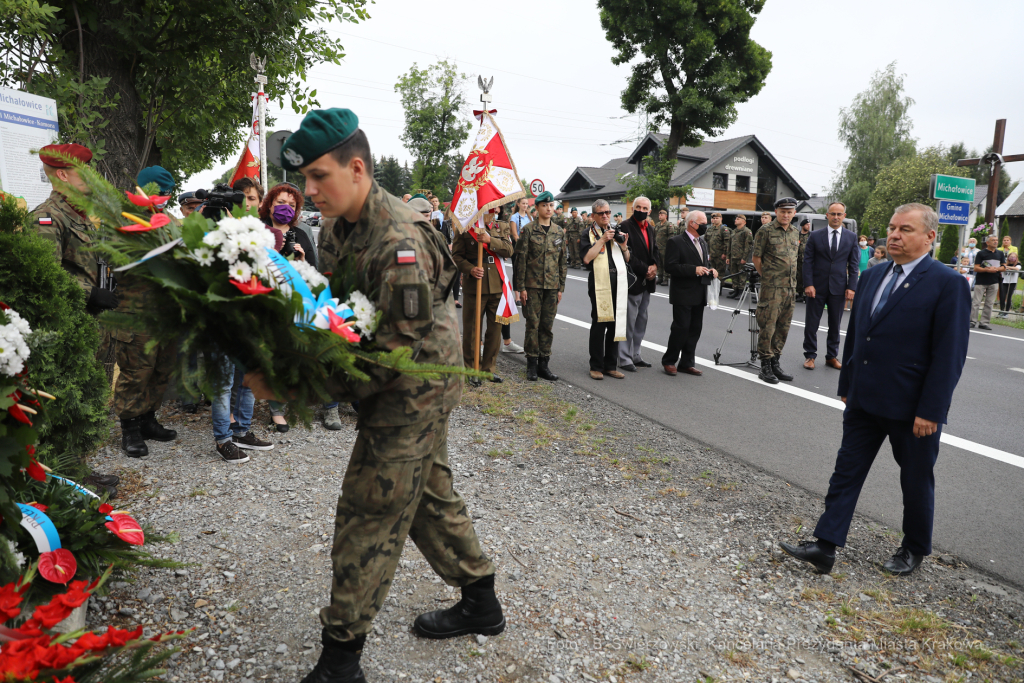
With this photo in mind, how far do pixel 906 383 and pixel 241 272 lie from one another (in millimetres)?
3296

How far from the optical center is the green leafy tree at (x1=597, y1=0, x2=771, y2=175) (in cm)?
2648

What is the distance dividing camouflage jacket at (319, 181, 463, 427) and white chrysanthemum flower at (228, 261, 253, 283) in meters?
0.39

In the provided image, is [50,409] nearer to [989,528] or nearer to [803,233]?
[989,528]

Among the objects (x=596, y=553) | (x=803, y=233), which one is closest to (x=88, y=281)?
(x=596, y=553)

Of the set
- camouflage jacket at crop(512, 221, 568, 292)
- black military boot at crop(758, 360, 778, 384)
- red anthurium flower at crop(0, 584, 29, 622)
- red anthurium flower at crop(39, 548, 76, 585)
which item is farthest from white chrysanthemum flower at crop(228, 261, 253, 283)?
black military boot at crop(758, 360, 778, 384)

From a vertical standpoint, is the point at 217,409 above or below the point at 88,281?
below

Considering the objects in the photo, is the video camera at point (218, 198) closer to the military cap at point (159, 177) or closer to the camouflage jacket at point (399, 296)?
the military cap at point (159, 177)

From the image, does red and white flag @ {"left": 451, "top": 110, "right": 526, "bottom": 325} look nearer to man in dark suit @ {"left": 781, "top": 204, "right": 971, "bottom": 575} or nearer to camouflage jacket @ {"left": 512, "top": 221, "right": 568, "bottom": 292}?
camouflage jacket @ {"left": 512, "top": 221, "right": 568, "bottom": 292}

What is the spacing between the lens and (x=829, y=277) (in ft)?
29.8

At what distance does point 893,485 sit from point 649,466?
177cm

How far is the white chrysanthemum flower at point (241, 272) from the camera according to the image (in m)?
1.90

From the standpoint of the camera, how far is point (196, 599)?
3102 mm

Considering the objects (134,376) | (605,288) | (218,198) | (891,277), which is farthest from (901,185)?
(134,376)

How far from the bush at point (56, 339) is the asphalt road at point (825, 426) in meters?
4.31
